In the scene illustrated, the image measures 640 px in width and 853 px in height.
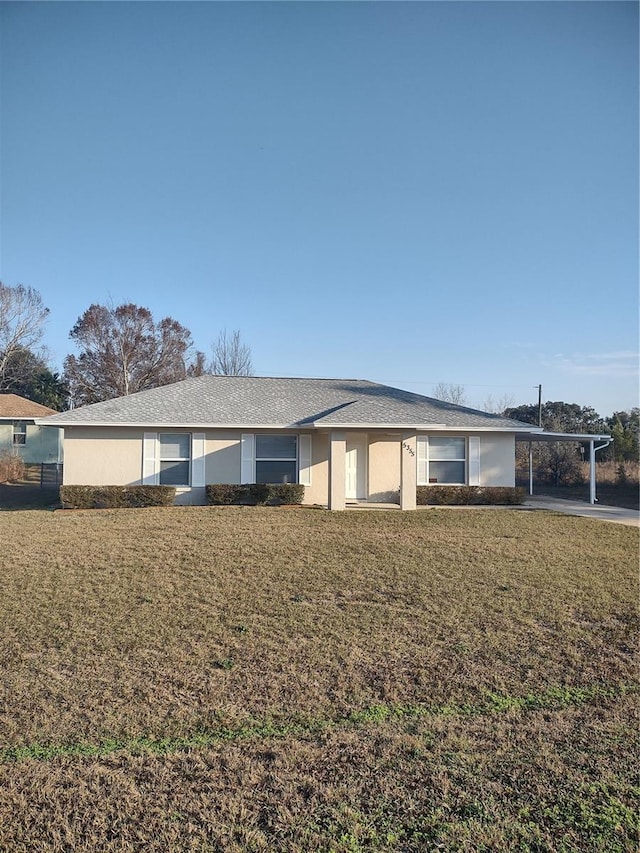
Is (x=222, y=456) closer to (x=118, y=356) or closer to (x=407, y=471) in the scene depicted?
(x=407, y=471)

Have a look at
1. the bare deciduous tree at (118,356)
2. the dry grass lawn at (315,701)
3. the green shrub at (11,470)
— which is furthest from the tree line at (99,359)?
the dry grass lawn at (315,701)

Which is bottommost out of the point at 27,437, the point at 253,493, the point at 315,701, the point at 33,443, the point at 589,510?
the point at 315,701

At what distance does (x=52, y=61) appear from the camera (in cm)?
1281

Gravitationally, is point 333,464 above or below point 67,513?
above

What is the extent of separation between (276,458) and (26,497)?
9.29m

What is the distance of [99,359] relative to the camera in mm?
43719

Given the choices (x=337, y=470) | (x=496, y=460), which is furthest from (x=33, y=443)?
(x=496, y=460)

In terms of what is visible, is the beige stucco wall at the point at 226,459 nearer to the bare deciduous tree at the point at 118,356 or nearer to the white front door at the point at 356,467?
the white front door at the point at 356,467

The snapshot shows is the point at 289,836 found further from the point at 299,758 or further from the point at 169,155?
the point at 169,155

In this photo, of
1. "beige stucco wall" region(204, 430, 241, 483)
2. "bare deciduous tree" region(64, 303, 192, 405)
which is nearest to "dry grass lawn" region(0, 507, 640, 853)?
Result: "beige stucco wall" region(204, 430, 241, 483)

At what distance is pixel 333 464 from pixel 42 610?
949 centimetres

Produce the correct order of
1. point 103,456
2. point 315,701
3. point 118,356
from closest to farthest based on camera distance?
point 315,701
point 103,456
point 118,356

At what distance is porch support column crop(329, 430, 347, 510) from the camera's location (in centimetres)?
1540

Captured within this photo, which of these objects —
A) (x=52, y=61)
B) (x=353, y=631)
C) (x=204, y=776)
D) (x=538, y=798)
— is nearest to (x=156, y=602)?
(x=353, y=631)
